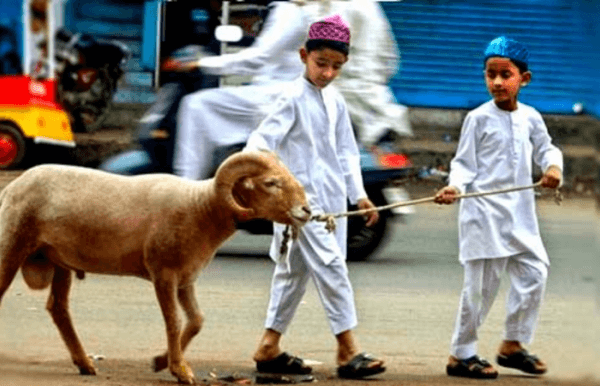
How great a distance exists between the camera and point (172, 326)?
297 inches

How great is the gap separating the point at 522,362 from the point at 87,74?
9.85 meters

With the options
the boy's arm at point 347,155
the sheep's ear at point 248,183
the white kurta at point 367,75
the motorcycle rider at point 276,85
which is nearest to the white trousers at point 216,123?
the motorcycle rider at point 276,85

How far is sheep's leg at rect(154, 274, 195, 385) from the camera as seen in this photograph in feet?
24.5

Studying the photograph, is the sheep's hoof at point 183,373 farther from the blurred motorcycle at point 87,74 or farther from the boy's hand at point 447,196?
the blurred motorcycle at point 87,74

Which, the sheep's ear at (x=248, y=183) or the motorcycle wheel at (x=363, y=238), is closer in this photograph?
the sheep's ear at (x=248, y=183)

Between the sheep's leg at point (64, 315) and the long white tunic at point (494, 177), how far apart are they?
179cm

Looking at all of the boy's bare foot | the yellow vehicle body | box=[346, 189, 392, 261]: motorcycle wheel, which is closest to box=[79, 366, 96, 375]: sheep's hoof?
the boy's bare foot

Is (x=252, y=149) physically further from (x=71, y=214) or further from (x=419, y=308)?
(x=419, y=308)

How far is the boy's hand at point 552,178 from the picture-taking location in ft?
26.1

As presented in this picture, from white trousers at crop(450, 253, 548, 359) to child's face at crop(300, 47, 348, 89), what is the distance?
1.08 meters

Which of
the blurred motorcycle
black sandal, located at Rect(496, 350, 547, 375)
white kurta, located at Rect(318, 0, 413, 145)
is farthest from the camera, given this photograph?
the blurred motorcycle

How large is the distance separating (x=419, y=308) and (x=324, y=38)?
310cm

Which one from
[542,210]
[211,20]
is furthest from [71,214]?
[542,210]

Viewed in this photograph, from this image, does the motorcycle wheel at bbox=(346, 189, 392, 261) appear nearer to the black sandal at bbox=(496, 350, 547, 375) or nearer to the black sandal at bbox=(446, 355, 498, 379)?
the black sandal at bbox=(496, 350, 547, 375)
